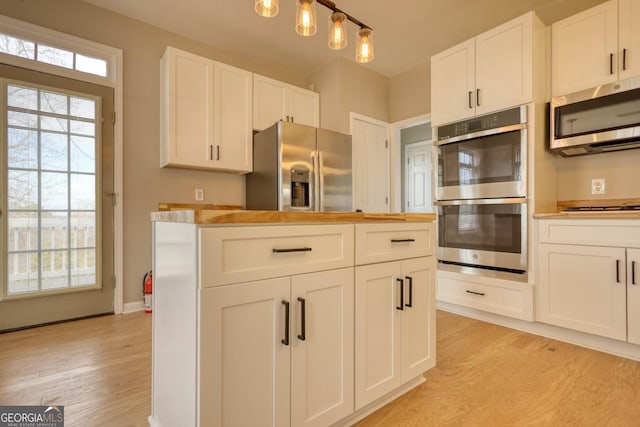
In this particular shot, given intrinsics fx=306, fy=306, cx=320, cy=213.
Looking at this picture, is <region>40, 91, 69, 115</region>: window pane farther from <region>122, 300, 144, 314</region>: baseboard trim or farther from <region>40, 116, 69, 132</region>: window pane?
Answer: <region>122, 300, 144, 314</region>: baseboard trim

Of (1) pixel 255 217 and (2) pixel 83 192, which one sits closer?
(1) pixel 255 217

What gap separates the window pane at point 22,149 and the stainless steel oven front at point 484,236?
11.1 ft

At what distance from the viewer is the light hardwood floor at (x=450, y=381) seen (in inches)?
52.1

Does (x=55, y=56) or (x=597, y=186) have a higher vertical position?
(x=55, y=56)

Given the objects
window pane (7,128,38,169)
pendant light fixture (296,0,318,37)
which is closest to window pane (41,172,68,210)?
window pane (7,128,38,169)

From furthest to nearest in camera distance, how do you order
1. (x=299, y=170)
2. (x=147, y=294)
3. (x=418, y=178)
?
(x=418, y=178) → (x=299, y=170) → (x=147, y=294)

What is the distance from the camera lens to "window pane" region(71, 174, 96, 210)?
2545 mm

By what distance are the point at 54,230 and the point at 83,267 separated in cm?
37

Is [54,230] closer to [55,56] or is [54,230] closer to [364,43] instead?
[55,56]

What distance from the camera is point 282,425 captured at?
3.23 ft

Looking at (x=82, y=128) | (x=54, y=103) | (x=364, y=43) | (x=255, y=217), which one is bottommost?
(x=255, y=217)

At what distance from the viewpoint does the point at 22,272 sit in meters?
2.33

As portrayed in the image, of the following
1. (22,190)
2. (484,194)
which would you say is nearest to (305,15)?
(484,194)

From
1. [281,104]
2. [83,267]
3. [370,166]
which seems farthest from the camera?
[370,166]
